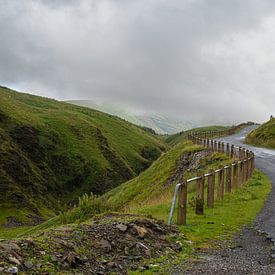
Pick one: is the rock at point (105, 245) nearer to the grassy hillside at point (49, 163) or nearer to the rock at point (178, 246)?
the rock at point (178, 246)

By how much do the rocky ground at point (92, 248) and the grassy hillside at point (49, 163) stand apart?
65605mm

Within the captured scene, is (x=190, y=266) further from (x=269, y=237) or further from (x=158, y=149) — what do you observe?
(x=158, y=149)

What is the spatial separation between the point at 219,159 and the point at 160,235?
84.8 ft

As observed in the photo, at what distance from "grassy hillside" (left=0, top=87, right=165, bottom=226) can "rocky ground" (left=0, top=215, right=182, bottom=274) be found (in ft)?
215

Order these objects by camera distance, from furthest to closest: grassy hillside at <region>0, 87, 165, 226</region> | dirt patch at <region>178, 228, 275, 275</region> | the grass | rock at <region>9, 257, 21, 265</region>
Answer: grassy hillside at <region>0, 87, 165, 226</region>
the grass
dirt patch at <region>178, 228, 275, 275</region>
rock at <region>9, 257, 21, 265</region>

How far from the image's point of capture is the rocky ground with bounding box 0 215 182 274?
8188mm

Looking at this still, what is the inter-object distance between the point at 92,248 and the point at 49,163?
104 m

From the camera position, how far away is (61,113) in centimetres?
14312

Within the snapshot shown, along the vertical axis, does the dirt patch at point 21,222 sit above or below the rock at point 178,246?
below

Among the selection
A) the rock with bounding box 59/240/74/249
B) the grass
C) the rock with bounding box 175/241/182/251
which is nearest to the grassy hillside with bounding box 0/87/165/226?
the grass

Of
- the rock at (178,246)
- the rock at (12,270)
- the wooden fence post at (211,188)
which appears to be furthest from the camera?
the wooden fence post at (211,188)

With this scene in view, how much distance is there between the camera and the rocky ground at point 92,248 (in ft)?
26.9

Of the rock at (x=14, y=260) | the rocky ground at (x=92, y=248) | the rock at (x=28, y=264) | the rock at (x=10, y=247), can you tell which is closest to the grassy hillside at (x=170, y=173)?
the rocky ground at (x=92, y=248)

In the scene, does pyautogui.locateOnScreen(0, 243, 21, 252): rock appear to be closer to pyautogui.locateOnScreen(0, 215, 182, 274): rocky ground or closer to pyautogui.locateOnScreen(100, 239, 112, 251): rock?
pyautogui.locateOnScreen(0, 215, 182, 274): rocky ground
